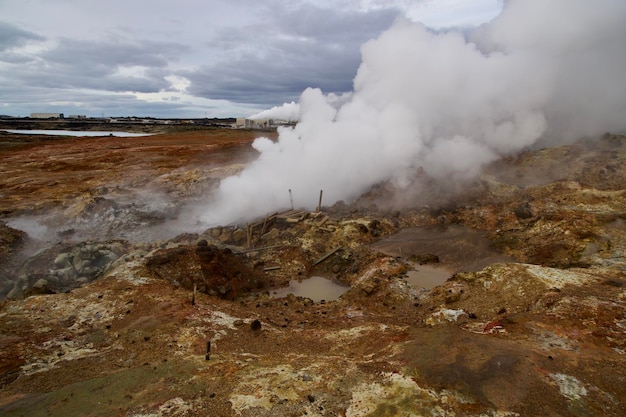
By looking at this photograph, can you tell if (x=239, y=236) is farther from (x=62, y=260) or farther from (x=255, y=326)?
(x=255, y=326)

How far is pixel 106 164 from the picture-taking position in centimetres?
2611

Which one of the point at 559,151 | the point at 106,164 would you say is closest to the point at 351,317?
the point at 559,151

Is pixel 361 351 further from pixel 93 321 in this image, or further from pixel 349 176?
pixel 349 176

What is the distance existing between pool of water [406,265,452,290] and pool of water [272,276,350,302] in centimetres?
170

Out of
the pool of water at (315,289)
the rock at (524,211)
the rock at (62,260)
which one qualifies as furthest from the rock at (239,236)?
the rock at (524,211)

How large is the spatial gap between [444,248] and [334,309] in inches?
200

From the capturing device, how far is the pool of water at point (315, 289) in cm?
949

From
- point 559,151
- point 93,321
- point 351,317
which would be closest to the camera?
point 93,321

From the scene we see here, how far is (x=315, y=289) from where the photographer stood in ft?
32.5

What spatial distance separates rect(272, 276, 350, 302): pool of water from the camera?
9.49 metres

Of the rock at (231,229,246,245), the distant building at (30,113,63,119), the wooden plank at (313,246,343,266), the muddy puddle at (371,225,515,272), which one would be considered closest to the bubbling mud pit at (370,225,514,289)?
the muddy puddle at (371,225,515,272)

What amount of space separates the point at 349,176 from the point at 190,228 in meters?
6.83

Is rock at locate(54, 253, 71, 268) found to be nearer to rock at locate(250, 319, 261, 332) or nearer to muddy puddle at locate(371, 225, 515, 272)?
rock at locate(250, 319, 261, 332)

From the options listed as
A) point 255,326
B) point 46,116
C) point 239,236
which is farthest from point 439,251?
point 46,116
